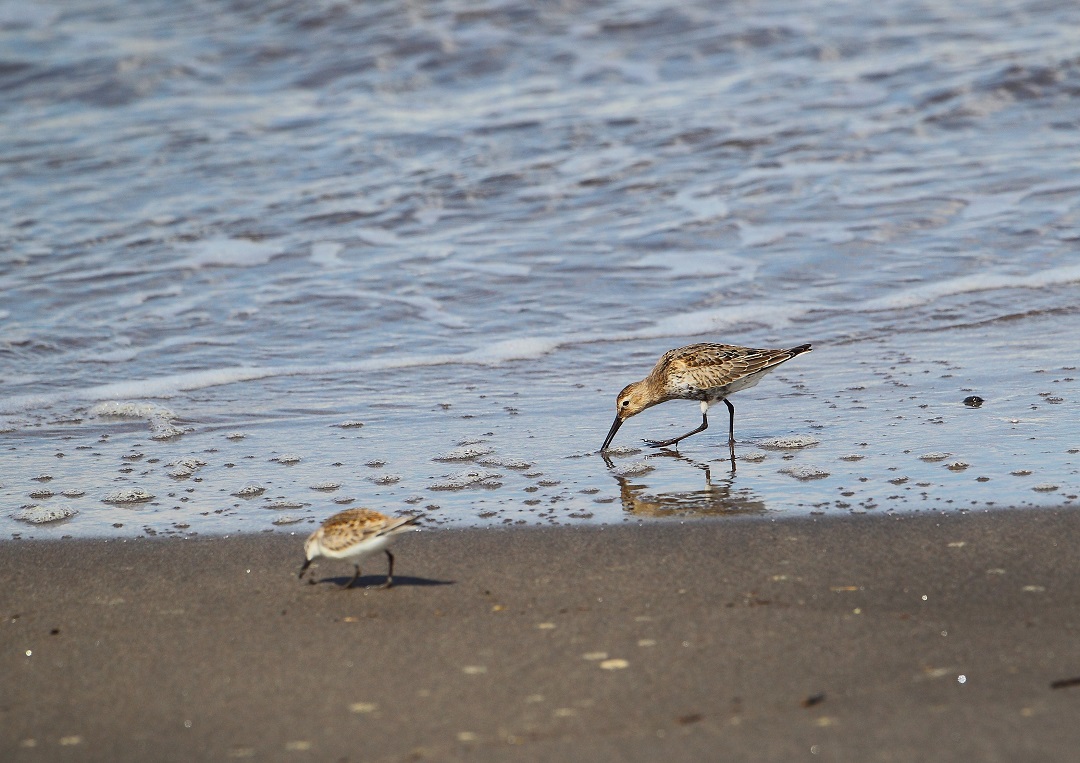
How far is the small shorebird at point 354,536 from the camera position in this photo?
14.8 ft

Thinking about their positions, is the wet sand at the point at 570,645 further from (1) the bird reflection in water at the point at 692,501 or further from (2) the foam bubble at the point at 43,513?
(2) the foam bubble at the point at 43,513

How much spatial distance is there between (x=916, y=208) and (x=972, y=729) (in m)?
8.92

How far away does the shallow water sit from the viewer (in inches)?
242

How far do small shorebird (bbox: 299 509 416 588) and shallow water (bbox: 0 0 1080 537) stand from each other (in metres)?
0.82

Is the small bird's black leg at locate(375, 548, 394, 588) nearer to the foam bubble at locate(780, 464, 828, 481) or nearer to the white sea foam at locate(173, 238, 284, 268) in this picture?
the foam bubble at locate(780, 464, 828, 481)

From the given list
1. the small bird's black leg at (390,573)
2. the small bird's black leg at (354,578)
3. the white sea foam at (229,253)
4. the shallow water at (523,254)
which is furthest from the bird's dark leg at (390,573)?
the white sea foam at (229,253)

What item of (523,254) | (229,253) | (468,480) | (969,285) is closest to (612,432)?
(468,480)

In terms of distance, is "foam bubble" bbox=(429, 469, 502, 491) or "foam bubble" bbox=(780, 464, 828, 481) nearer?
"foam bubble" bbox=(780, 464, 828, 481)

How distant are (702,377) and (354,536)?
118 inches

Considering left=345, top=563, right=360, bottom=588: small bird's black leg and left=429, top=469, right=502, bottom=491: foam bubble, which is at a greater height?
left=345, top=563, right=360, bottom=588: small bird's black leg

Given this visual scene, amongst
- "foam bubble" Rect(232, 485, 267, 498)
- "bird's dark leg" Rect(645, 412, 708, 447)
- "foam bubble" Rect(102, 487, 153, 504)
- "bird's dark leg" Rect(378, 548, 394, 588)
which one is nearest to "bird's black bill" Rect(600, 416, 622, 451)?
"bird's dark leg" Rect(645, 412, 708, 447)

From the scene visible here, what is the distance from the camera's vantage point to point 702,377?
7012mm

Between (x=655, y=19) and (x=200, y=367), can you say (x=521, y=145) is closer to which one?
→ (x=655, y=19)

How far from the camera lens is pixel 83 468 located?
639 cm
